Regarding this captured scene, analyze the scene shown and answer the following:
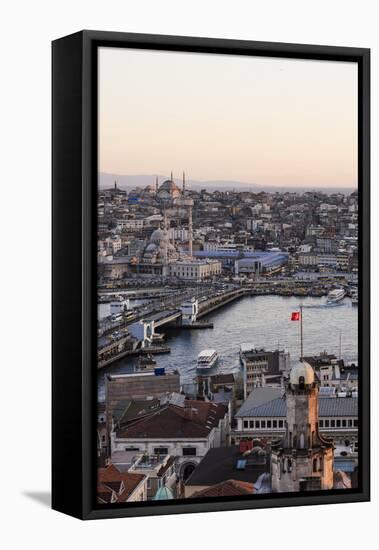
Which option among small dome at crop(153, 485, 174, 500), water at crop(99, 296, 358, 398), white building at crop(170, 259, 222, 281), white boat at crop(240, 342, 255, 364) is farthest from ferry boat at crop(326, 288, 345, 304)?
small dome at crop(153, 485, 174, 500)

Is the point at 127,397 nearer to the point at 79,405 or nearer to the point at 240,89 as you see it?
the point at 79,405

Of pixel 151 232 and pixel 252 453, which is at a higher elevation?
pixel 151 232

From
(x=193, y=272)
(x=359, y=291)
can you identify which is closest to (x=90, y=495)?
(x=193, y=272)

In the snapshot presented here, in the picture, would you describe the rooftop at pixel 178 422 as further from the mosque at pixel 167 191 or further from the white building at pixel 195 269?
the mosque at pixel 167 191

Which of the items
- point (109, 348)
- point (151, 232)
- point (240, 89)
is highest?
point (240, 89)

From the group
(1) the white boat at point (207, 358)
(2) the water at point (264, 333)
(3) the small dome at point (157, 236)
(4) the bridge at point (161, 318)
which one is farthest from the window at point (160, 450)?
(3) the small dome at point (157, 236)

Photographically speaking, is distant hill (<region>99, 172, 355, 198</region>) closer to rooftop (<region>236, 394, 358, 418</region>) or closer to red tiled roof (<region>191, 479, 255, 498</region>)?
rooftop (<region>236, 394, 358, 418</region>)
